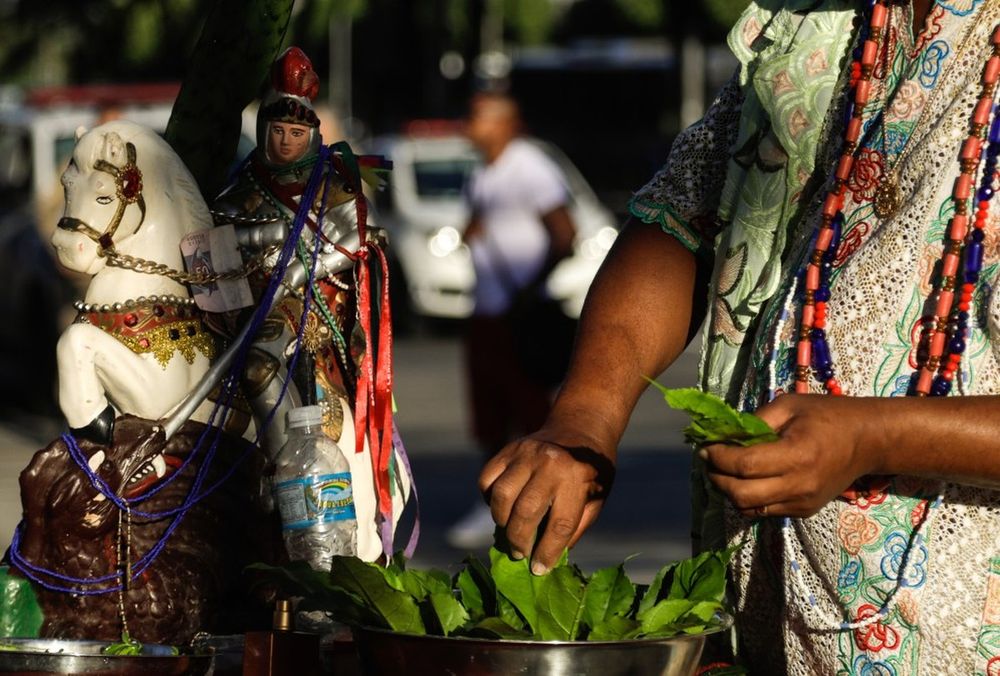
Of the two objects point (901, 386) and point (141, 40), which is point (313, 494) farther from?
point (141, 40)

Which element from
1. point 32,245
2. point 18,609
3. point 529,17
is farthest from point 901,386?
point 529,17

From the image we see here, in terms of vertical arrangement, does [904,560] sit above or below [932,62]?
below

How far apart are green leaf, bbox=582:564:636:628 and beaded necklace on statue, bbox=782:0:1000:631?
10.2 inches

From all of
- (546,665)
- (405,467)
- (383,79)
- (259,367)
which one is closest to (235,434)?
(259,367)

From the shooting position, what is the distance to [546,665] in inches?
68.5

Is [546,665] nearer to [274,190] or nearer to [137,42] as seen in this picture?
[274,190]

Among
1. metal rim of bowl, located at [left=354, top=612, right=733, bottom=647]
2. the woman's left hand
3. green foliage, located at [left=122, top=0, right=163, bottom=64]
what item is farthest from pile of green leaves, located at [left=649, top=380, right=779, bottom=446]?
green foliage, located at [left=122, top=0, right=163, bottom=64]

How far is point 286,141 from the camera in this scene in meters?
2.46

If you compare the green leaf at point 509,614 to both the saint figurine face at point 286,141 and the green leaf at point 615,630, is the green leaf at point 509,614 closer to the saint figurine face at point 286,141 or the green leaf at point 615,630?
the green leaf at point 615,630

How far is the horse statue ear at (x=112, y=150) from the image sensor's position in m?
2.36

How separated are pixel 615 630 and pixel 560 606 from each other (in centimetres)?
7

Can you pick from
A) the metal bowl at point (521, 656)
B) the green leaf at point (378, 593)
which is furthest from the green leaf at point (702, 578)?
the green leaf at point (378, 593)

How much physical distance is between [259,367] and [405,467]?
330 mm

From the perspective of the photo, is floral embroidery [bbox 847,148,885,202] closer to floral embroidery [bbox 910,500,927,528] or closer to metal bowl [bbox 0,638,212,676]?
floral embroidery [bbox 910,500,927,528]
